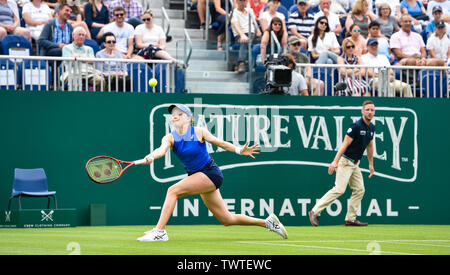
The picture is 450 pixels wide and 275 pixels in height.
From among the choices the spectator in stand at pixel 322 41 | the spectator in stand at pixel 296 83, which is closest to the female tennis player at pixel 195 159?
the spectator in stand at pixel 296 83

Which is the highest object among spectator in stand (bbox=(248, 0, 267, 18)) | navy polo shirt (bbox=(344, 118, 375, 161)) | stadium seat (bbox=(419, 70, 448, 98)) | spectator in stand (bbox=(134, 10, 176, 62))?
spectator in stand (bbox=(248, 0, 267, 18))

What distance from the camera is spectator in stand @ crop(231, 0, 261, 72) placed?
17.7 metres

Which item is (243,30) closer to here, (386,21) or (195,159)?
(386,21)

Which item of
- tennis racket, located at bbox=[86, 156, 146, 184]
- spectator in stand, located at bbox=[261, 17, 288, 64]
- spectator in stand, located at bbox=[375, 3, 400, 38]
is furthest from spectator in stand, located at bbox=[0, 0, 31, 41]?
spectator in stand, located at bbox=[375, 3, 400, 38]

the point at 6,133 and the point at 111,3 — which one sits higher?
the point at 111,3

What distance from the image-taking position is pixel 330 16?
67.7 feet

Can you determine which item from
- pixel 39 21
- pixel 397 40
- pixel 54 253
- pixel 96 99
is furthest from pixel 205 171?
pixel 397 40

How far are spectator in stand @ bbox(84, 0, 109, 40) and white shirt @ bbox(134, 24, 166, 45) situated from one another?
3.70 ft

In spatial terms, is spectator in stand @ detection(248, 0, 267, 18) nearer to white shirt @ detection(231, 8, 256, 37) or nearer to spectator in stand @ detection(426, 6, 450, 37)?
white shirt @ detection(231, 8, 256, 37)

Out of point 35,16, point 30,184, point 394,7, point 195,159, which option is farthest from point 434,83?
point 35,16

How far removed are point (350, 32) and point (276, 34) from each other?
9.88ft

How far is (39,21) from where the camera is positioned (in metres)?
18.2
